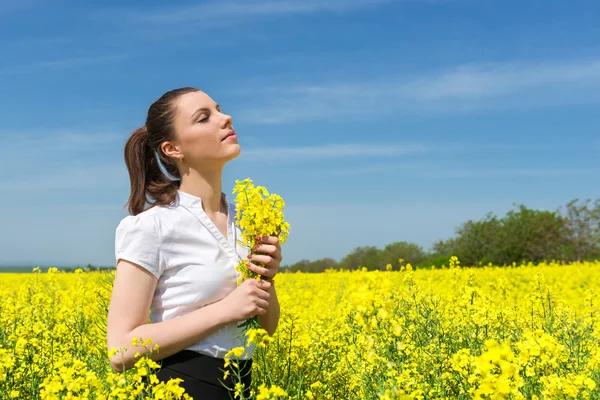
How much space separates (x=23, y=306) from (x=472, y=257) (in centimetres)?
2613

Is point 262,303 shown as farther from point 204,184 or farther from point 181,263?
point 204,184

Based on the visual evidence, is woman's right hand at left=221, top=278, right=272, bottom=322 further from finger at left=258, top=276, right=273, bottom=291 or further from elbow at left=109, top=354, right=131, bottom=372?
elbow at left=109, top=354, right=131, bottom=372

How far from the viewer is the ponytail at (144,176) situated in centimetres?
283

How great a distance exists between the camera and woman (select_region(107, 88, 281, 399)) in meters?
2.40

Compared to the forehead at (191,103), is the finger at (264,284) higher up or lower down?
lower down

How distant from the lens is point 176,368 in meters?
2.52

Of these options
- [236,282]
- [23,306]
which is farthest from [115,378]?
[23,306]

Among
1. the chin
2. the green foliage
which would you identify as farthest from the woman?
the green foliage

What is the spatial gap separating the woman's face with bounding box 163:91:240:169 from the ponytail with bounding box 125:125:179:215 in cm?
18

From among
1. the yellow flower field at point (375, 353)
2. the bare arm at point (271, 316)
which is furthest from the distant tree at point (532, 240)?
the bare arm at point (271, 316)

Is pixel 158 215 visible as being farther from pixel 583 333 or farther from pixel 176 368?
pixel 583 333

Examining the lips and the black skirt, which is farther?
the lips

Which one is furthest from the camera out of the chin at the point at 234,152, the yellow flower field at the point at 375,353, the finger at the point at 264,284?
the chin at the point at 234,152

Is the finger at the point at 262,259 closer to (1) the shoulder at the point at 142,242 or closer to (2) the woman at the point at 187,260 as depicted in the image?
(2) the woman at the point at 187,260
